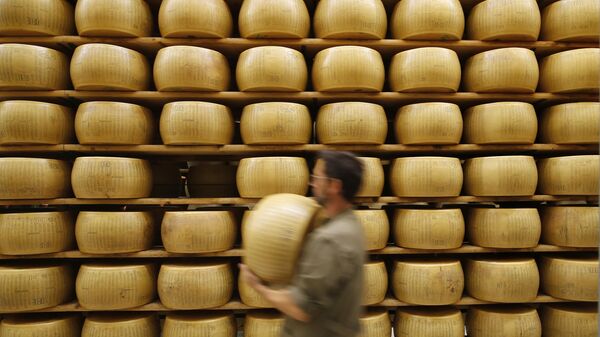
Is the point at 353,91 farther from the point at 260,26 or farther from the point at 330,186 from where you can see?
the point at 330,186

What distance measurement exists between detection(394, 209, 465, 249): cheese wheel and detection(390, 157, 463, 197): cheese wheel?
12 cm

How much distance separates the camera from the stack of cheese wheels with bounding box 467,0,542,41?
2105 millimetres

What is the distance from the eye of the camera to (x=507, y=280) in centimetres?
205

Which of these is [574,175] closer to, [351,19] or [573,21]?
[573,21]

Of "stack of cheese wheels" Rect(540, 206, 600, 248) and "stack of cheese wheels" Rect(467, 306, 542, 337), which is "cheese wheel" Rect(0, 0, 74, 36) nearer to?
"stack of cheese wheels" Rect(467, 306, 542, 337)

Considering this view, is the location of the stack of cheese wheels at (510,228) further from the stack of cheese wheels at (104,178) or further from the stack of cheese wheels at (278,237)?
the stack of cheese wheels at (104,178)

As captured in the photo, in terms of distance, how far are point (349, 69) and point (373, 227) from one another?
0.95 meters

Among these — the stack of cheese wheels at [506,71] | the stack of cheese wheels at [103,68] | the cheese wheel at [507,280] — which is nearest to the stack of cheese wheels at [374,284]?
the cheese wheel at [507,280]

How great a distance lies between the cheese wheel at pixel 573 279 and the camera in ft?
6.79

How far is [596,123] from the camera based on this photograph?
2.07 meters

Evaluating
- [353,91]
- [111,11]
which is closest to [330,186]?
[353,91]

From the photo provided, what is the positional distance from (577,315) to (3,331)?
3.37 metres

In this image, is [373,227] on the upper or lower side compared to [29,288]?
upper

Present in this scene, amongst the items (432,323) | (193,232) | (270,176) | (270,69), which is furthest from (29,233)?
(432,323)
